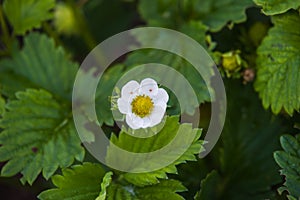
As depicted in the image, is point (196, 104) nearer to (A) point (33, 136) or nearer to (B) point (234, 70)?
(B) point (234, 70)

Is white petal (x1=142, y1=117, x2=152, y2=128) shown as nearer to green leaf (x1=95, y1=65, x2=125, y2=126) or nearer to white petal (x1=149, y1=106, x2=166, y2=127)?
white petal (x1=149, y1=106, x2=166, y2=127)

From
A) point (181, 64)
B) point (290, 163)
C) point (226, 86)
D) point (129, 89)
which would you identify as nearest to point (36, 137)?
point (129, 89)

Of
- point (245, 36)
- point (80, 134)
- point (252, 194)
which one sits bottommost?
point (252, 194)

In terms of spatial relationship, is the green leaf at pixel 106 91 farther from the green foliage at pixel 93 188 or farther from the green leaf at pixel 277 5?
the green leaf at pixel 277 5

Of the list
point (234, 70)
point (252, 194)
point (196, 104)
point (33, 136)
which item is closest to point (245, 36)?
point (234, 70)

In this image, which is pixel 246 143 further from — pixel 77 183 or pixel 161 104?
pixel 77 183

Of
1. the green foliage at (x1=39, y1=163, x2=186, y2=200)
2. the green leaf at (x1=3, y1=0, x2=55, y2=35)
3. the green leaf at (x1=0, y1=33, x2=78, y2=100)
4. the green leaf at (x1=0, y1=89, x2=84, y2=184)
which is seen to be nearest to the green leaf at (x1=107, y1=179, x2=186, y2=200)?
the green foliage at (x1=39, y1=163, x2=186, y2=200)

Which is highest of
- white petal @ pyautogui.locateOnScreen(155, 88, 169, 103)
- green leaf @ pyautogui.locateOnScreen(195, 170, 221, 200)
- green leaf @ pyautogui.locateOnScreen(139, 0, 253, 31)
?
green leaf @ pyautogui.locateOnScreen(139, 0, 253, 31)

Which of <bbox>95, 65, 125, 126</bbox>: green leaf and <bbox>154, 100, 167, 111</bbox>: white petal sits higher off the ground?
<bbox>95, 65, 125, 126</bbox>: green leaf
